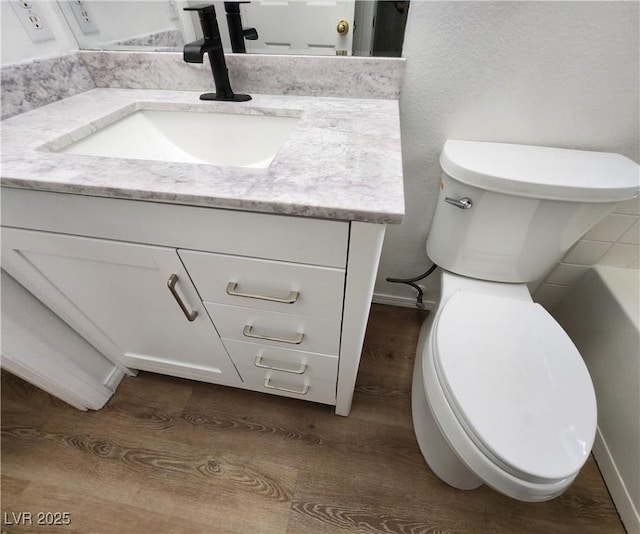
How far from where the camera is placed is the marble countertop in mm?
439

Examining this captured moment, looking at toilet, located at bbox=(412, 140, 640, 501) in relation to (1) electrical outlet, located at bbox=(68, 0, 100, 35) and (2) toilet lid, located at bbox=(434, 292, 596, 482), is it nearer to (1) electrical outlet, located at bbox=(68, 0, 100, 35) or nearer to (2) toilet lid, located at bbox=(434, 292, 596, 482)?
(2) toilet lid, located at bbox=(434, 292, 596, 482)

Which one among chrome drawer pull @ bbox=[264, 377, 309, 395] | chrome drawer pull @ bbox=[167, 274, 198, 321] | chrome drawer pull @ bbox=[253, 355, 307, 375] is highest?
chrome drawer pull @ bbox=[167, 274, 198, 321]

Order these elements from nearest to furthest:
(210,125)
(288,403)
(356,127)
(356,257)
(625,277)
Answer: (356,257) → (356,127) → (210,125) → (625,277) → (288,403)

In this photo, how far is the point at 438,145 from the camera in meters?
0.85

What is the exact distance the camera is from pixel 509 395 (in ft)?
2.04

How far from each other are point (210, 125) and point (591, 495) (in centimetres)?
153

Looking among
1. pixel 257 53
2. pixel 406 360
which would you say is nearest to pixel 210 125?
pixel 257 53

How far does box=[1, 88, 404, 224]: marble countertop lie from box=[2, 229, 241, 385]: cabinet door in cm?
14

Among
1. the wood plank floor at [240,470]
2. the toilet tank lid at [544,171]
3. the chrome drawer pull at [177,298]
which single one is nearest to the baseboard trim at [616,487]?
the wood plank floor at [240,470]

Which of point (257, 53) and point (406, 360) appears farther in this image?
point (406, 360)

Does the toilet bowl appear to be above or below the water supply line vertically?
above

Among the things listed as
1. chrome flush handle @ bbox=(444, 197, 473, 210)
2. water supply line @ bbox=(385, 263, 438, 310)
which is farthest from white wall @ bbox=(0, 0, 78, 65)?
water supply line @ bbox=(385, 263, 438, 310)

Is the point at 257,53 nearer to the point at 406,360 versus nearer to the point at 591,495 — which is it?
the point at 406,360

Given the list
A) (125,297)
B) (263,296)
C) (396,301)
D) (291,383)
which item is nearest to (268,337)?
(263,296)
